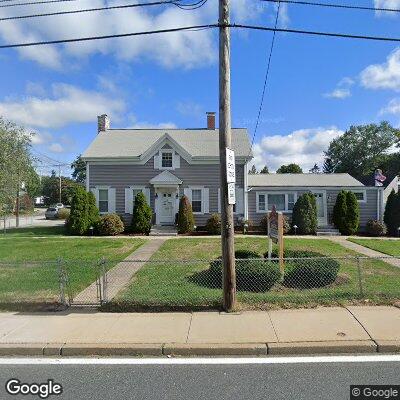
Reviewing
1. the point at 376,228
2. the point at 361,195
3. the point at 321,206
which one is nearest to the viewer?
the point at 376,228

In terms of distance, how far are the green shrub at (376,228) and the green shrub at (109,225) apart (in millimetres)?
14560

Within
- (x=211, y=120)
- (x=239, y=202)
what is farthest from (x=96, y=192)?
(x=211, y=120)

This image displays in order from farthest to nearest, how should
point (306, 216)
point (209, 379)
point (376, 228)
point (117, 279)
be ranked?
point (376, 228)
point (306, 216)
point (117, 279)
point (209, 379)

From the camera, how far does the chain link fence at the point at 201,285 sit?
6.70 m

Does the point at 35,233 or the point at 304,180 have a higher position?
the point at 304,180

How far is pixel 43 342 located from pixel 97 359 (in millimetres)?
962

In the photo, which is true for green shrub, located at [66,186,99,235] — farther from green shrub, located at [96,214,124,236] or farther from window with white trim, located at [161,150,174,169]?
window with white trim, located at [161,150,174,169]

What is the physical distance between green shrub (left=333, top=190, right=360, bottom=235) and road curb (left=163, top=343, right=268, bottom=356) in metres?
17.3

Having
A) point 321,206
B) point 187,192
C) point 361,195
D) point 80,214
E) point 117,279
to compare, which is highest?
point 187,192

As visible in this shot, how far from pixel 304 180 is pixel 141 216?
11.2m

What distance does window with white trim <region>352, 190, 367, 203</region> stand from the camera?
21.8 metres

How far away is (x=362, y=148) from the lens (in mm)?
62969

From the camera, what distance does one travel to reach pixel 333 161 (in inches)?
2660

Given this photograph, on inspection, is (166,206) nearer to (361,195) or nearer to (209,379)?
(361,195)
